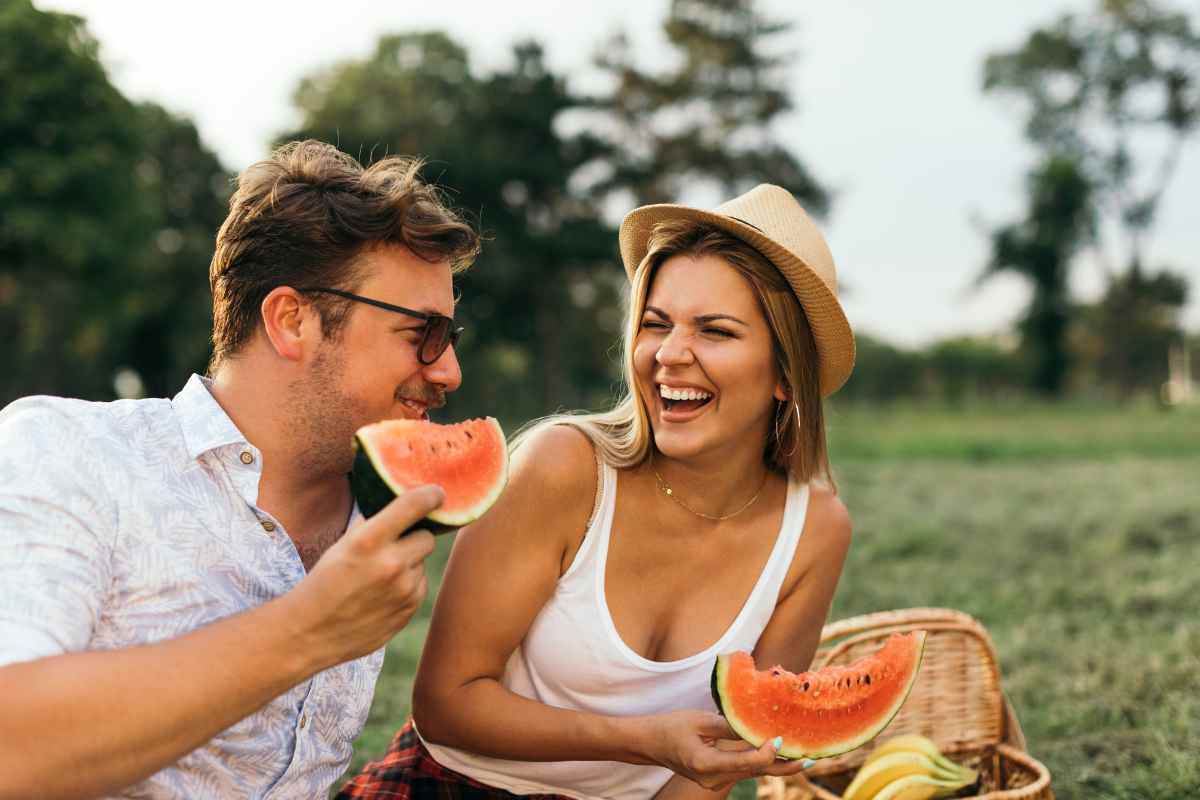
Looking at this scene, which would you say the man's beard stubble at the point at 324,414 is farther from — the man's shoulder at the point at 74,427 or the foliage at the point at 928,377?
the foliage at the point at 928,377

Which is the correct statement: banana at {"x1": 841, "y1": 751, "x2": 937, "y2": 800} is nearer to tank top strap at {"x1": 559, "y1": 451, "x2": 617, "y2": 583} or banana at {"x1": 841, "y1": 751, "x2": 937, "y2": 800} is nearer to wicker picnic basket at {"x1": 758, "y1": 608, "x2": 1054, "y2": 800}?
wicker picnic basket at {"x1": 758, "y1": 608, "x2": 1054, "y2": 800}

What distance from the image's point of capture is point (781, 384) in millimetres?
3088

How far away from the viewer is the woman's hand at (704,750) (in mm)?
2432

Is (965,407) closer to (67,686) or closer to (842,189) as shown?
(842,189)

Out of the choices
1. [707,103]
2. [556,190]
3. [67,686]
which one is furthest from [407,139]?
[67,686]

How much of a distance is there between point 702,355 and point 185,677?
161 cm

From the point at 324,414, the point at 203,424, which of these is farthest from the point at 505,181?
the point at 203,424

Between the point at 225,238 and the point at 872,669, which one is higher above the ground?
the point at 225,238

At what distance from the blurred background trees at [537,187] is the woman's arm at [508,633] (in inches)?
656

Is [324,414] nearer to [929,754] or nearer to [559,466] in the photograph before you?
[559,466]

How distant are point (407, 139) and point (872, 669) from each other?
33.2m

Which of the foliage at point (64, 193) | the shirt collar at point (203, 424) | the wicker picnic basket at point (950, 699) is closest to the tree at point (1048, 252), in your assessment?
the foliage at point (64, 193)

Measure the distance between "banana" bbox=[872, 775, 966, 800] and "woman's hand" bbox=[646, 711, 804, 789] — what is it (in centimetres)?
69

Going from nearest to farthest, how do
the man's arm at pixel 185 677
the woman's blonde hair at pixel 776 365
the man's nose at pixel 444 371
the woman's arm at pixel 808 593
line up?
the man's arm at pixel 185 677, the man's nose at pixel 444 371, the woman's blonde hair at pixel 776 365, the woman's arm at pixel 808 593
